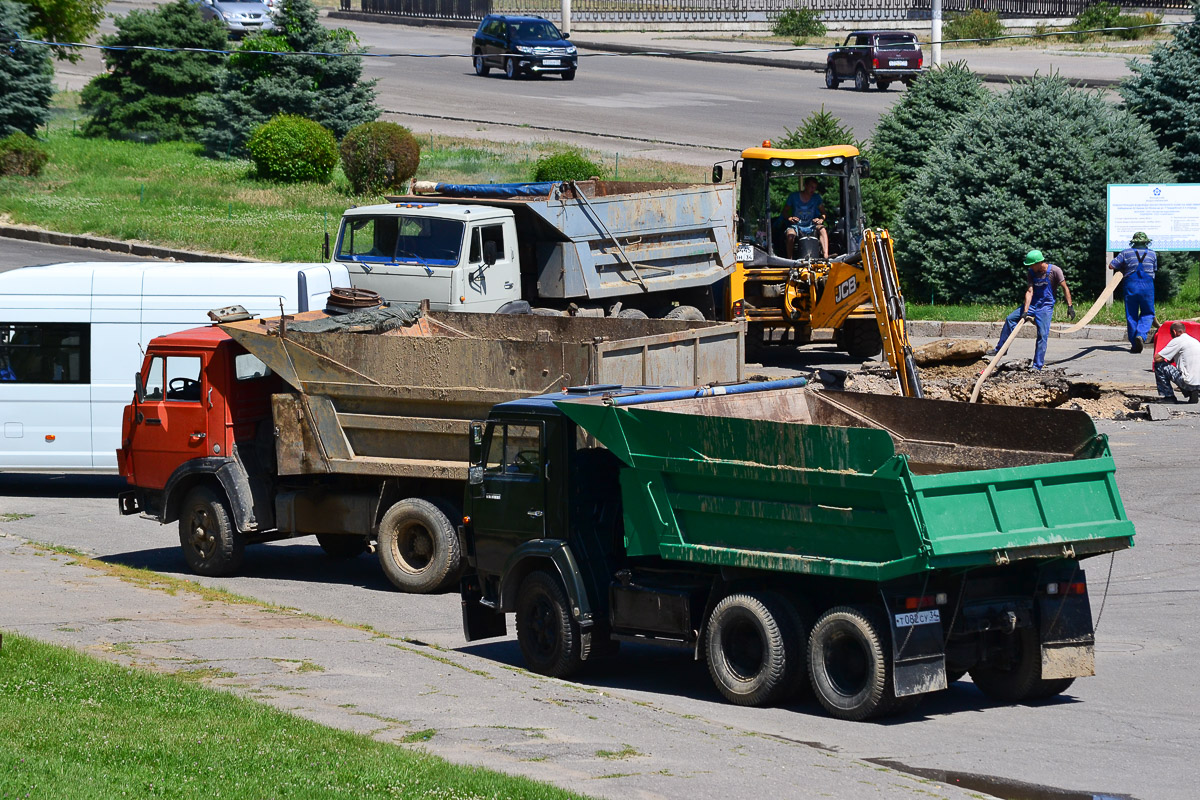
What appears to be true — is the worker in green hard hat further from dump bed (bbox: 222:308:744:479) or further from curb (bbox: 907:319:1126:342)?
dump bed (bbox: 222:308:744:479)

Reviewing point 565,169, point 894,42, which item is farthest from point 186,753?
point 894,42

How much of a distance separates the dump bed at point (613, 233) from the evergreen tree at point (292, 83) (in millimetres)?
16908

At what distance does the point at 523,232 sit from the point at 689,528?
12204mm

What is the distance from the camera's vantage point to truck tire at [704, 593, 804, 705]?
9.62 meters

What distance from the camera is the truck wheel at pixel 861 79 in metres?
49.4

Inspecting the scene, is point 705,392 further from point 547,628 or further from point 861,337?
point 861,337

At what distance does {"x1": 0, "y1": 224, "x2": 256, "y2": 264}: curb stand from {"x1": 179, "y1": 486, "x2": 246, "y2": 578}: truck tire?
15.8m

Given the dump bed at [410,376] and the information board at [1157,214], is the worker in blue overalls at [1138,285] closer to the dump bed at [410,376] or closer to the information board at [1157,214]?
the information board at [1157,214]

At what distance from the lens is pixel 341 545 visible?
15227mm

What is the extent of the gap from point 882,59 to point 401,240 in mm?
31728

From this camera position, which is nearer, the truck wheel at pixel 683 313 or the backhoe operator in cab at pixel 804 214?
the truck wheel at pixel 683 313

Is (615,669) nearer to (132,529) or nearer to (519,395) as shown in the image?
(519,395)

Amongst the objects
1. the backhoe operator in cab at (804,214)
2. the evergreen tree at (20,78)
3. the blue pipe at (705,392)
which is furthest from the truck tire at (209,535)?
the evergreen tree at (20,78)

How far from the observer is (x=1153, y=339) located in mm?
24672
